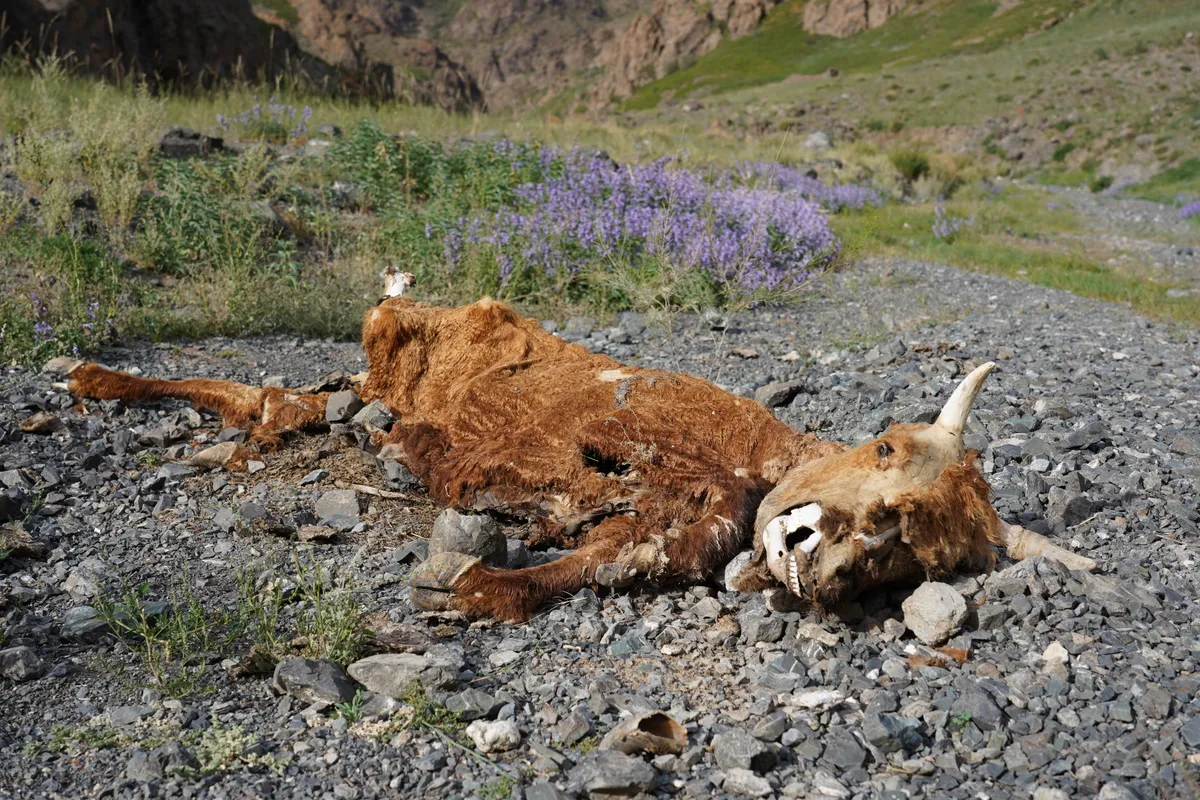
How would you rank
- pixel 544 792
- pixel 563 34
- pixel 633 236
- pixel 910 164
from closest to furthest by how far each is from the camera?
pixel 544 792 < pixel 633 236 < pixel 910 164 < pixel 563 34

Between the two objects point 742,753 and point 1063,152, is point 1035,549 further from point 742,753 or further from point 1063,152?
point 1063,152

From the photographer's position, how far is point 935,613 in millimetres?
2949

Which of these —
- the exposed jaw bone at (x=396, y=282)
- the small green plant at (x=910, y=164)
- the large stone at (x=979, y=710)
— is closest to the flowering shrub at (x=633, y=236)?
the exposed jaw bone at (x=396, y=282)

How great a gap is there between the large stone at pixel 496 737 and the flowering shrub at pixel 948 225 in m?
12.5

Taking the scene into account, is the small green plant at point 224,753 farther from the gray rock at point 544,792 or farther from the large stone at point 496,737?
the gray rock at point 544,792

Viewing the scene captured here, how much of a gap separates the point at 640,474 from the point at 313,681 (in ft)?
4.59

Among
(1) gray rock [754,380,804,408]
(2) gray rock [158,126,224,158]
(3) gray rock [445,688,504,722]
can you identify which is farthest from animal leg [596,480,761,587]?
(2) gray rock [158,126,224,158]

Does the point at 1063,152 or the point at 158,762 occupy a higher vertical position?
the point at 1063,152

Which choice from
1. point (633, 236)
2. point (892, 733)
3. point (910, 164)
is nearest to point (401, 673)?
point (892, 733)

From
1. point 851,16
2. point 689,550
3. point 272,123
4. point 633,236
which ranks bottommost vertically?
point 689,550

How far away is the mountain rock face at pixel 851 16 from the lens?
3639 inches

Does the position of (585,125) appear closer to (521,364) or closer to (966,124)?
(521,364)

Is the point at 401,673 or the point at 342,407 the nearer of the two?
the point at 401,673

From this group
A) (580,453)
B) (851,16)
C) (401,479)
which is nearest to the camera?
(580,453)
